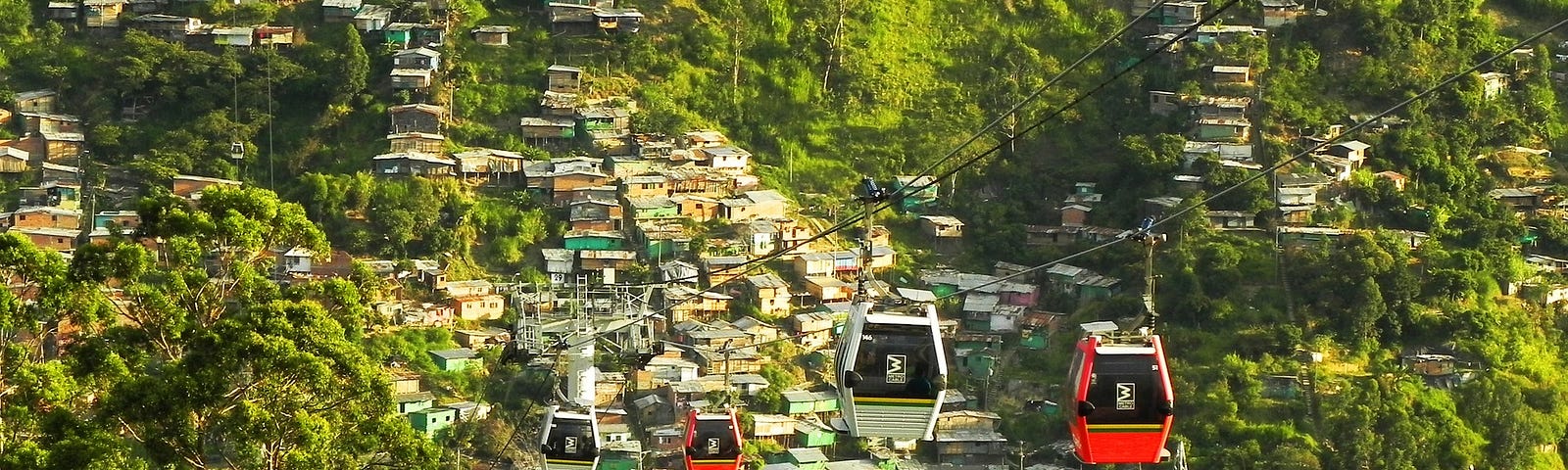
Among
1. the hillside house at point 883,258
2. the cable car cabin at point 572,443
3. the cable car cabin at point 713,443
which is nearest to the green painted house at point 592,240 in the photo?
the hillside house at point 883,258

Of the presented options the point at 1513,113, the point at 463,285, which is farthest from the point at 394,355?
the point at 1513,113

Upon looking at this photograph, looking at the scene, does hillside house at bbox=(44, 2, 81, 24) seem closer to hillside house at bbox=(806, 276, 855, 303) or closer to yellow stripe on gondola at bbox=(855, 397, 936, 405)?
hillside house at bbox=(806, 276, 855, 303)

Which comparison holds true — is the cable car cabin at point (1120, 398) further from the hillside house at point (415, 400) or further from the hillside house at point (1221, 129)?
the hillside house at point (1221, 129)

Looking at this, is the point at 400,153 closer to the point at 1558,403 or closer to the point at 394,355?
the point at 394,355

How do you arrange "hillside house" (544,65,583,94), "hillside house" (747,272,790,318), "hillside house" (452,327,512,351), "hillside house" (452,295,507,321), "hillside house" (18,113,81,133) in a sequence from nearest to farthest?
"hillside house" (452,327,512,351)
"hillside house" (452,295,507,321)
"hillside house" (747,272,790,318)
"hillside house" (18,113,81,133)
"hillside house" (544,65,583,94)

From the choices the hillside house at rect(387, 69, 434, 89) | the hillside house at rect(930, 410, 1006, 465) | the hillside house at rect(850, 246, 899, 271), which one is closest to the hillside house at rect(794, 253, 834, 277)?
the hillside house at rect(850, 246, 899, 271)

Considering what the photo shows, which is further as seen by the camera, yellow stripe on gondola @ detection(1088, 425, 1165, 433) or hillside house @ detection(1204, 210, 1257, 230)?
hillside house @ detection(1204, 210, 1257, 230)
